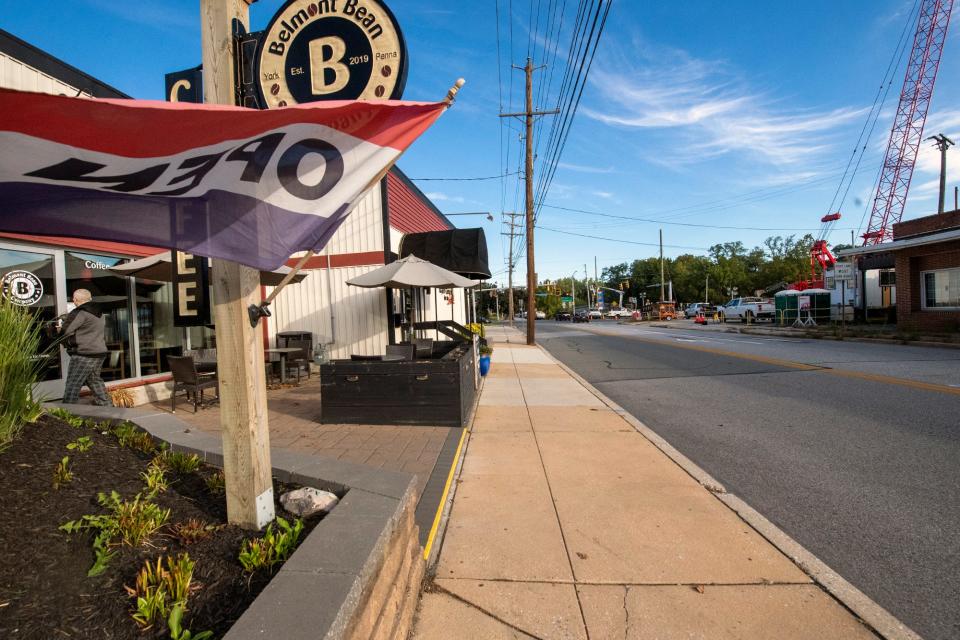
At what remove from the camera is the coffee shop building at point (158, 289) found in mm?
6176

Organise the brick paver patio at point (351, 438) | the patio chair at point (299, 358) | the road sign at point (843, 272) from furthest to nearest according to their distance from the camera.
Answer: the road sign at point (843, 272) < the patio chair at point (299, 358) < the brick paver patio at point (351, 438)

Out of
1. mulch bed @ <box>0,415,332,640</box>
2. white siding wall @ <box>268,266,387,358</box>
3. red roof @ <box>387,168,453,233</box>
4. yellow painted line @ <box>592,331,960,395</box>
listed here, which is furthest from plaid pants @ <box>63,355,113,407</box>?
yellow painted line @ <box>592,331,960,395</box>

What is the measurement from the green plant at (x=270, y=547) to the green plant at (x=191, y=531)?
0.62 ft

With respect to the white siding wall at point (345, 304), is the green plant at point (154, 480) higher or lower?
lower

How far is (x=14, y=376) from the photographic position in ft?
9.16

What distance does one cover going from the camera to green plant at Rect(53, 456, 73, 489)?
2.33 meters

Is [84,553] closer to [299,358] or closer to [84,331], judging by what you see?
[84,331]

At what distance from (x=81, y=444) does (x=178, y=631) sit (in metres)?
1.93

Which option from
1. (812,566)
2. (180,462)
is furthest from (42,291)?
(812,566)

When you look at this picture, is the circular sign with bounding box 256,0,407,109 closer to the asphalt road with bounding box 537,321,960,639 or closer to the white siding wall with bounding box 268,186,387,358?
the asphalt road with bounding box 537,321,960,639

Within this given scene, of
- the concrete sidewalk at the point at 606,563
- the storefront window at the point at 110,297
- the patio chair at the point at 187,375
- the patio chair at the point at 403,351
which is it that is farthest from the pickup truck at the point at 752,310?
the storefront window at the point at 110,297

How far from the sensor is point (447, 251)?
11.8 metres

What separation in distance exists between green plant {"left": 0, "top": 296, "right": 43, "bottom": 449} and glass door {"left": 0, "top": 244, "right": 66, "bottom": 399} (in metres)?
3.66

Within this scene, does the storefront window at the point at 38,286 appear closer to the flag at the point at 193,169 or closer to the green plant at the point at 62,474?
the green plant at the point at 62,474
